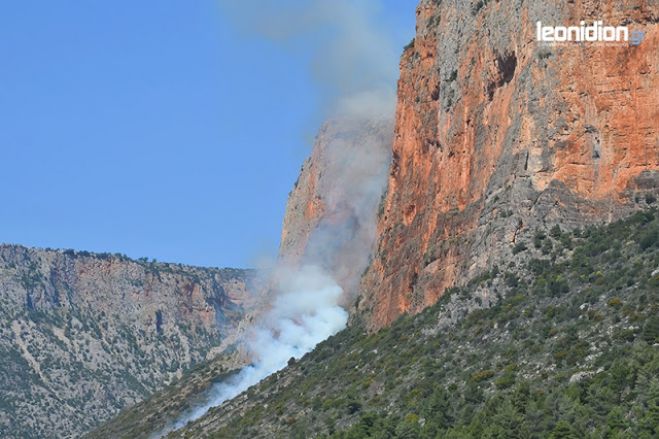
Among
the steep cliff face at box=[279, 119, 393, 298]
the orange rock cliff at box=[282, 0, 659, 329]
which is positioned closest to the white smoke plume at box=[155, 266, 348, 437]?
the steep cliff face at box=[279, 119, 393, 298]

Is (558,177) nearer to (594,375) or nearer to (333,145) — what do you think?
(594,375)

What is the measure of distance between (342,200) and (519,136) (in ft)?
265

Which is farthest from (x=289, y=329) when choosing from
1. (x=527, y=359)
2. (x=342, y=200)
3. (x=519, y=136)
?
(x=527, y=359)

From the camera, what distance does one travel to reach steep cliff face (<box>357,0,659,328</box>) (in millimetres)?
95375

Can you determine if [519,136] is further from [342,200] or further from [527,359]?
[342,200]

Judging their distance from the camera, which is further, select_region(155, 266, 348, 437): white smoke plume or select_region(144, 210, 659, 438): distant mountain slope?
select_region(155, 266, 348, 437): white smoke plume

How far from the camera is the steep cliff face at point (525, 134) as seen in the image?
313 feet

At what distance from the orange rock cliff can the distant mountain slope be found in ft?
8.53

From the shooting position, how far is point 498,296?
92.9 metres

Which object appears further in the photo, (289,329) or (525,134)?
A: (289,329)

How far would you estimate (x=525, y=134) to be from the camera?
97.9 metres

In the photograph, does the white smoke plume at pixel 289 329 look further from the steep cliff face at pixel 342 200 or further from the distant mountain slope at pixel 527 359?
the distant mountain slope at pixel 527 359

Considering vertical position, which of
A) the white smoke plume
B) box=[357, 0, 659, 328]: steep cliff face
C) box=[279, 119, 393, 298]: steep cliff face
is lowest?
box=[357, 0, 659, 328]: steep cliff face

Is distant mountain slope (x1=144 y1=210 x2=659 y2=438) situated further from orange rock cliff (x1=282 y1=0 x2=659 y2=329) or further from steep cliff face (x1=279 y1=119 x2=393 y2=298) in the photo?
steep cliff face (x1=279 y1=119 x2=393 y2=298)
